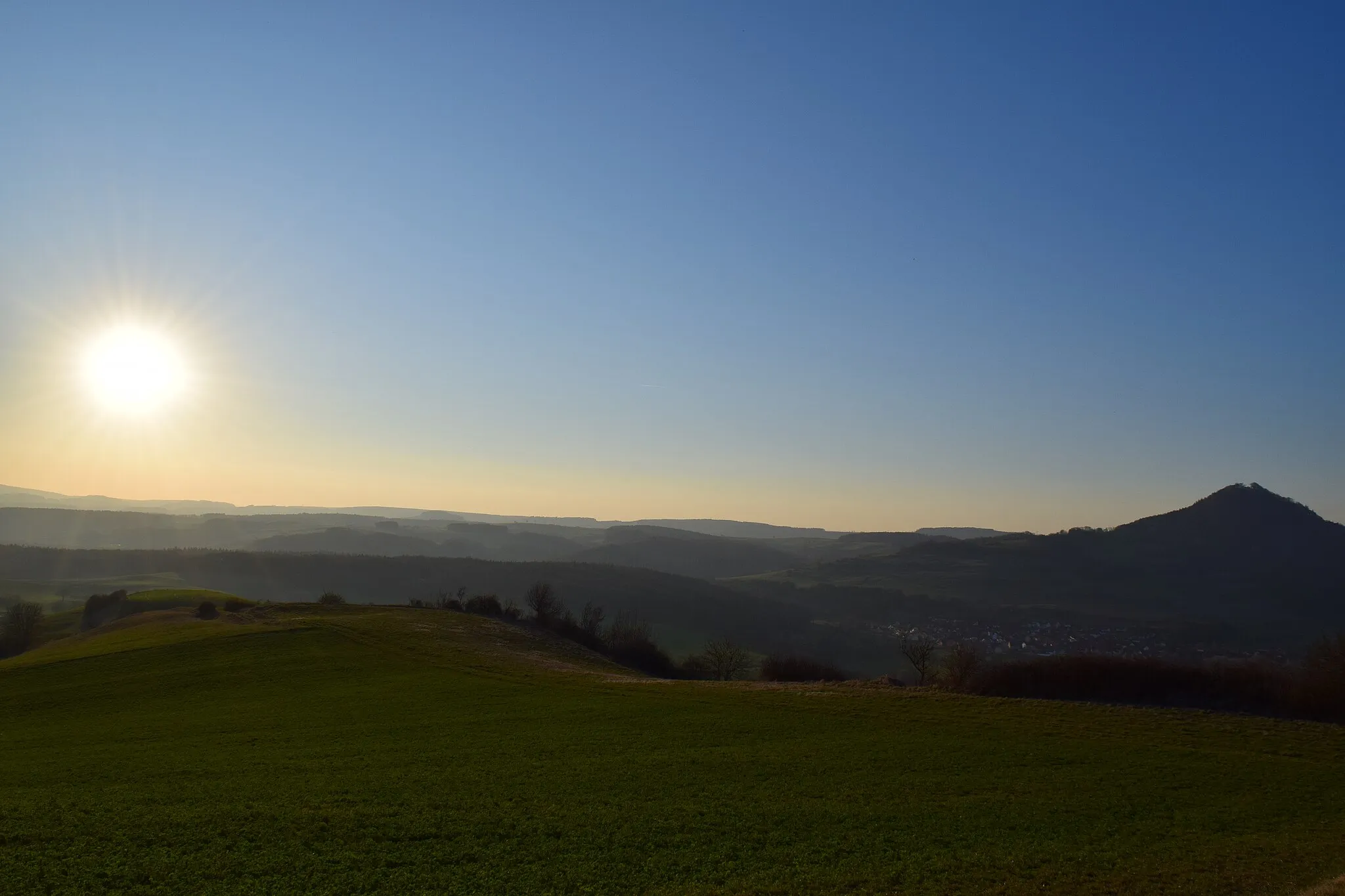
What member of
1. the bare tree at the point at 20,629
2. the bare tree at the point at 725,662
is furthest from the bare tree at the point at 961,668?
the bare tree at the point at 20,629

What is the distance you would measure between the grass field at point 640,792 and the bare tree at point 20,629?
171ft

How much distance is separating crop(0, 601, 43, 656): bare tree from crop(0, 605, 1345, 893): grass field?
52.2 meters

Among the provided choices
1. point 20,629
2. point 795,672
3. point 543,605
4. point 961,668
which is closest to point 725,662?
point 795,672

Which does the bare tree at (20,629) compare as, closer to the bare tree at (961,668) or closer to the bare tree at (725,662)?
the bare tree at (725,662)

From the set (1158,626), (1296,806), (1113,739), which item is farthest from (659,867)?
(1158,626)

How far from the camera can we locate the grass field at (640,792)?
2003 cm

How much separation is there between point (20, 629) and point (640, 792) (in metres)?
100

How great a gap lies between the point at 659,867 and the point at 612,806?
5208 millimetres

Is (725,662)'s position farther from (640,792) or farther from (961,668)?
(640,792)

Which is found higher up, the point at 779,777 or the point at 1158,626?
the point at 779,777

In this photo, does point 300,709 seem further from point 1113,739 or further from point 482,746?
point 1113,739

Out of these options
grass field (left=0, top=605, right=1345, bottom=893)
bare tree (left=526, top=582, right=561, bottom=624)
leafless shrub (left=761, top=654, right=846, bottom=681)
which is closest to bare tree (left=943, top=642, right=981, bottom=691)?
→ grass field (left=0, top=605, right=1345, bottom=893)

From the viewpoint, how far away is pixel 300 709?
4178cm

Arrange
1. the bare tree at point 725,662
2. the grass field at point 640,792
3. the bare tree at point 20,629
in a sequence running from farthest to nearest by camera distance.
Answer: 1. the bare tree at point 725,662
2. the bare tree at point 20,629
3. the grass field at point 640,792
